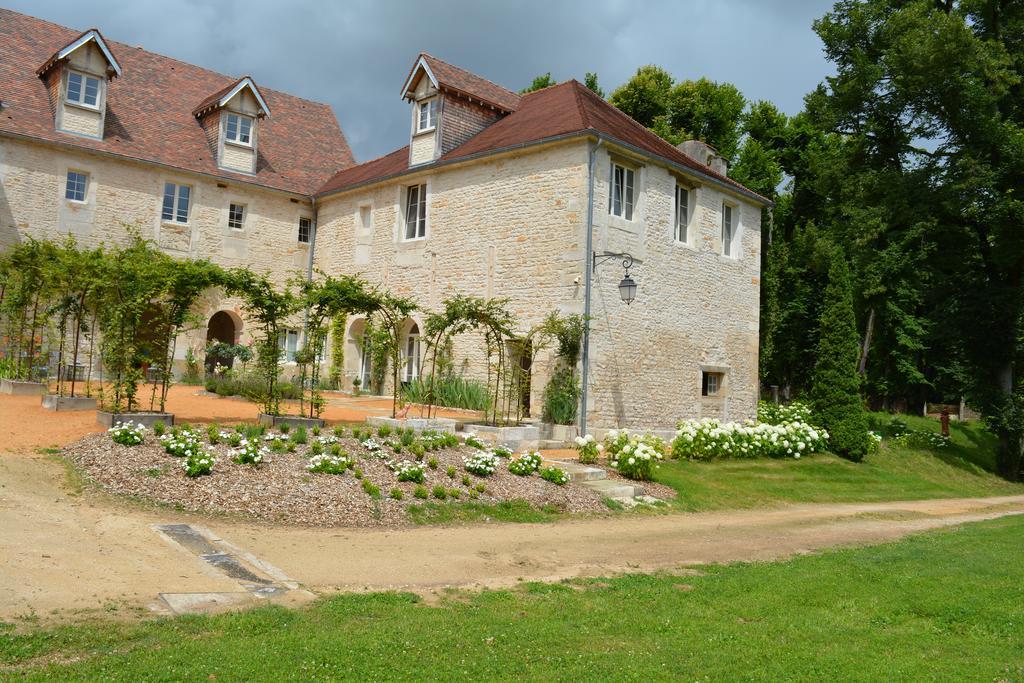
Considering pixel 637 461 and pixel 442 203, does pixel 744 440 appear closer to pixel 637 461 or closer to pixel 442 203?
pixel 637 461

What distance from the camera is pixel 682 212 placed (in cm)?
1902

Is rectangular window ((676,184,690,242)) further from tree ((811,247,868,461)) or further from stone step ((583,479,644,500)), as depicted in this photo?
stone step ((583,479,644,500))

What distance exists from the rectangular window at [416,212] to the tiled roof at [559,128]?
0.66 metres

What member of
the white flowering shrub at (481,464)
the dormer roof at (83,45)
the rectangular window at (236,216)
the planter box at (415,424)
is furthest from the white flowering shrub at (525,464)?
the dormer roof at (83,45)

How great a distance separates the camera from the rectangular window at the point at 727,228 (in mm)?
20188

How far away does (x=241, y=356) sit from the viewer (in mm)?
20938

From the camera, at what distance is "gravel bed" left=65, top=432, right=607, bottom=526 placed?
8.18 meters

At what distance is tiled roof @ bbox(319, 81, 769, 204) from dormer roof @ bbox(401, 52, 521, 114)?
47cm

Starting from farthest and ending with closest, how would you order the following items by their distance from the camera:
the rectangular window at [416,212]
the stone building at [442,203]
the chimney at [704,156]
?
the chimney at [704,156] < the rectangular window at [416,212] < the stone building at [442,203]

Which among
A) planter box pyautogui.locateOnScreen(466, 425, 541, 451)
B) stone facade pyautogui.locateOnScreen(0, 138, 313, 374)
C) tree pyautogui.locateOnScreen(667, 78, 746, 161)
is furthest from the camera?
tree pyautogui.locateOnScreen(667, 78, 746, 161)

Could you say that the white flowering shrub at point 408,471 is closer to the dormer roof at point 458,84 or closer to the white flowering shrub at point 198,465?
the white flowering shrub at point 198,465

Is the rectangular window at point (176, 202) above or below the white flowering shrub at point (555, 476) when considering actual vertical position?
above

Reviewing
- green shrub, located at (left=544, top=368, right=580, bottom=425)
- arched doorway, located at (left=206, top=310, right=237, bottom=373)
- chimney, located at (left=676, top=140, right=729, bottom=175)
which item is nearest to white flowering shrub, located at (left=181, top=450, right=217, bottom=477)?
green shrub, located at (left=544, top=368, right=580, bottom=425)

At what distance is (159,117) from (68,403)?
1278 cm
